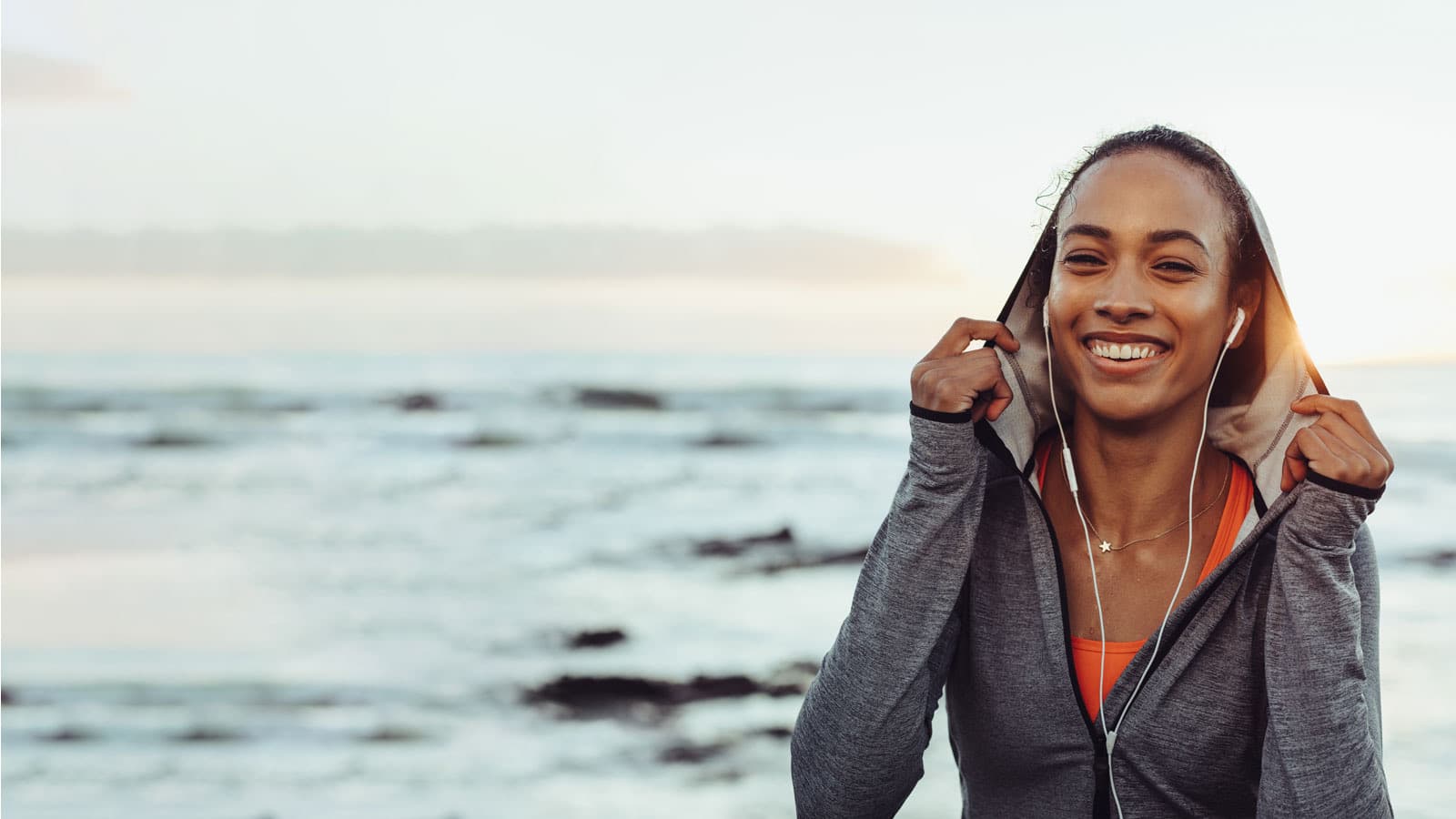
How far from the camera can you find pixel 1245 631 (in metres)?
2.19

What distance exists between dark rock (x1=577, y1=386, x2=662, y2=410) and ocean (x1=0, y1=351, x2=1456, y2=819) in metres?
2.19

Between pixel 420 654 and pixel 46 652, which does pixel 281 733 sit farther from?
pixel 46 652

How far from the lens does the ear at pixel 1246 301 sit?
2389mm

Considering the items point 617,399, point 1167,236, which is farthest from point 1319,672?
point 617,399

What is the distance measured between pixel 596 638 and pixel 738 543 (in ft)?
8.72

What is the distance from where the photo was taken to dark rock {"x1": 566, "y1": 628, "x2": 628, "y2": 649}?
5910 mm

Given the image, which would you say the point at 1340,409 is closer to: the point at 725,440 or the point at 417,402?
the point at 725,440

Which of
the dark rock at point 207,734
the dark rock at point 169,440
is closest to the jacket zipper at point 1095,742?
the dark rock at point 207,734

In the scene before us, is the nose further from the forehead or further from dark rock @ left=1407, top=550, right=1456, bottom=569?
dark rock @ left=1407, top=550, right=1456, bottom=569

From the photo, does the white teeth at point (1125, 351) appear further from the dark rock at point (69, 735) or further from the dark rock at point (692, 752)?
the dark rock at point (69, 735)

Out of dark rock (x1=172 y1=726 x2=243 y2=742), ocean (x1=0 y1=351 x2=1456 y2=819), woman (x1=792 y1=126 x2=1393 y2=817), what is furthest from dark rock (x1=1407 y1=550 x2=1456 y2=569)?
dark rock (x1=172 y1=726 x2=243 y2=742)

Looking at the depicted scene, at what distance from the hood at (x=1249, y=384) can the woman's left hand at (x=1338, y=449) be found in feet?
0.46

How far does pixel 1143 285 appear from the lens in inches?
89.4

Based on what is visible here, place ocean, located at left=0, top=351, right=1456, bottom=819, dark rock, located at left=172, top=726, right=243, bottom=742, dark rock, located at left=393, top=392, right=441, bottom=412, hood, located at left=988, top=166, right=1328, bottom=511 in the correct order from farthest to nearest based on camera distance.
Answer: dark rock, located at left=393, top=392, right=441, bottom=412 → dark rock, located at left=172, top=726, right=243, bottom=742 → ocean, located at left=0, top=351, right=1456, bottom=819 → hood, located at left=988, top=166, right=1328, bottom=511
